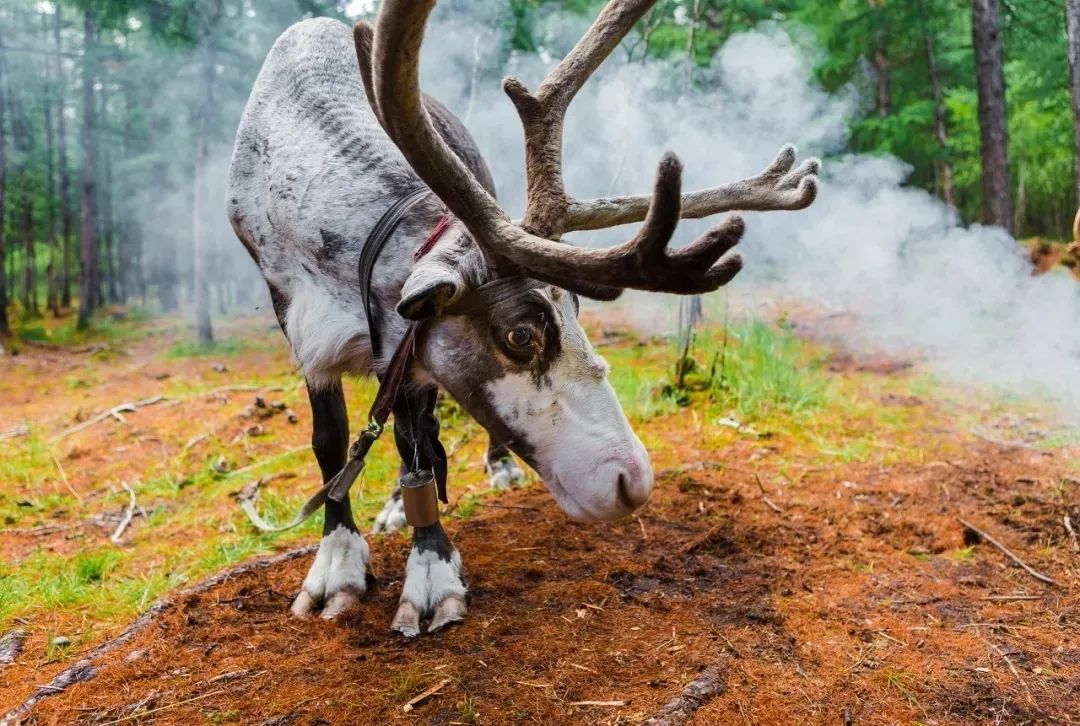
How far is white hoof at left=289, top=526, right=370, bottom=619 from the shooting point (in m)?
2.44

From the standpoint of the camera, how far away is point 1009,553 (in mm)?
2701

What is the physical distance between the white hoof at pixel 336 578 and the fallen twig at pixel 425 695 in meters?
0.61

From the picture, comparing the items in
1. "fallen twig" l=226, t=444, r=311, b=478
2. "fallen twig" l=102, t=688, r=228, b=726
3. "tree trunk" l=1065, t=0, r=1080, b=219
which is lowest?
"fallen twig" l=226, t=444, r=311, b=478

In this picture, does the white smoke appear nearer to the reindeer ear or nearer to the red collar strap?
the red collar strap

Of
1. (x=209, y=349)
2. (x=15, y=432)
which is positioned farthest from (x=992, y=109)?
(x=209, y=349)

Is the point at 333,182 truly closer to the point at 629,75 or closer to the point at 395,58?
the point at 395,58

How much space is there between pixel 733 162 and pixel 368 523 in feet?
18.2

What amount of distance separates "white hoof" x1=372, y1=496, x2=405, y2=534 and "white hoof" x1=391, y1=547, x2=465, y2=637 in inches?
32.8

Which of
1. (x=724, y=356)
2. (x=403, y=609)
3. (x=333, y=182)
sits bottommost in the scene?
(x=403, y=609)

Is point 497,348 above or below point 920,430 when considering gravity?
above

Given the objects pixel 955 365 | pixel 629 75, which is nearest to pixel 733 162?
pixel 629 75

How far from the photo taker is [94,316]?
62.0 ft

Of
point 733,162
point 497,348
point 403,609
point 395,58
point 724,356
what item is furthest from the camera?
point 733,162

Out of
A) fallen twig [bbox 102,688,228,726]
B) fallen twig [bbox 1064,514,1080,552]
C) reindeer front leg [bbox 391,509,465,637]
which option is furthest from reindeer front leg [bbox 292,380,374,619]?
fallen twig [bbox 1064,514,1080,552]
